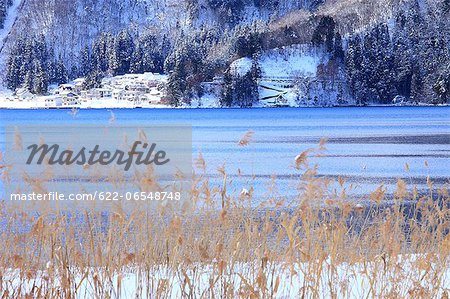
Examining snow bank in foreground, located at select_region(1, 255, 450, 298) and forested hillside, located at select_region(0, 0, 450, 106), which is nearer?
snow bank in foreground, located at select_region(1, 255, 450, 298)

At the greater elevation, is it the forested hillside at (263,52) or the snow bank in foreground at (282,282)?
the forested hillside at (263,52)

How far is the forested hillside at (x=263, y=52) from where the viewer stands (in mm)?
142125

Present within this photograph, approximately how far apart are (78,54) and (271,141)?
144174 mm

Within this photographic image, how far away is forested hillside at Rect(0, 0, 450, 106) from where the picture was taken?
14212 cm

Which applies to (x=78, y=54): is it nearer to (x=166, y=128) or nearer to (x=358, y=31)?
(x=358, y=31)

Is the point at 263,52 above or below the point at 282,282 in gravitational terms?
above

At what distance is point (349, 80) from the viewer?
479 feet

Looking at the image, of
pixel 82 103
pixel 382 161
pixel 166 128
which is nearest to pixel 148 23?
pixel 82 103

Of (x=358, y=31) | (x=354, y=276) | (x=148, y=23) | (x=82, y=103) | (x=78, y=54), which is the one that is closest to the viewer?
(x=354, y=276)

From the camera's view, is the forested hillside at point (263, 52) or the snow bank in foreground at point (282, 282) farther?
the forested hillside at point (263, 52)

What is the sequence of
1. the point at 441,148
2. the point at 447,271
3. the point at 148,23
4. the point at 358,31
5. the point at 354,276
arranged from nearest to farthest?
the point at 354,276, the point at 447,271, the point at 441,148, the point at 358,31, the point at 148,23

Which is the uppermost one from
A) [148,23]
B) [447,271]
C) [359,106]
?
[148,23]

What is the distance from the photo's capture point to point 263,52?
484ft

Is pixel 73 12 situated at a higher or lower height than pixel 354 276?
higher
